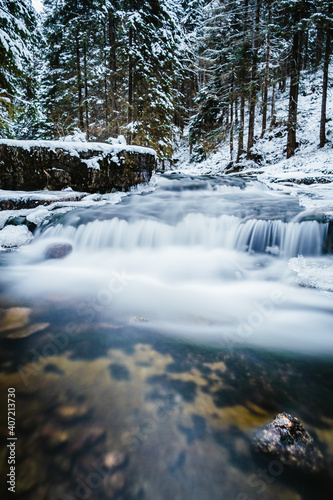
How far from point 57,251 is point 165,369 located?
4.02m

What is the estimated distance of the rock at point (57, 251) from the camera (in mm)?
5070

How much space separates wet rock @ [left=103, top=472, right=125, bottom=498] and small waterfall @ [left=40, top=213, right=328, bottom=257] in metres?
4.52

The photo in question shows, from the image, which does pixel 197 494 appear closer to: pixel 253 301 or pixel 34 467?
pixel 34 467

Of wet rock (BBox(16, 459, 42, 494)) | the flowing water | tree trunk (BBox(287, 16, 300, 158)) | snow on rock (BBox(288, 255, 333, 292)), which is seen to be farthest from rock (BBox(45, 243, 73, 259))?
tree trunk (BBox(287, 16, 300, 158))

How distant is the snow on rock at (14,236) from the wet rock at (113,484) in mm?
5572

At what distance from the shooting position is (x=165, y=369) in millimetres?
1935

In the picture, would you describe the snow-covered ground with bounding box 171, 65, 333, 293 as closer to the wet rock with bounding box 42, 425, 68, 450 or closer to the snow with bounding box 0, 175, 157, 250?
the wet rock with bounding box 42, 425, 68, 450

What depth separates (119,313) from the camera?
9.62 ft

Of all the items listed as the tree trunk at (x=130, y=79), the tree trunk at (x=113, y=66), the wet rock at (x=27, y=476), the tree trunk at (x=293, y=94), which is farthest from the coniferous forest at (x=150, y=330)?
the tree trunk at (x=293, y=94)

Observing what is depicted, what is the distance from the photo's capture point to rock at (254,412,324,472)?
4.17 feet

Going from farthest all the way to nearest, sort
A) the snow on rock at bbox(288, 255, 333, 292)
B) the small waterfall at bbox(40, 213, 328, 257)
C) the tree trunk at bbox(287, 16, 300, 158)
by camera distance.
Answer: the tree trunk at bbox(287, 16, 300, 158), the small waterfall at bbox(40, 213, 328, 257), the snow on rock at bbox(288, 255, 333, 292)

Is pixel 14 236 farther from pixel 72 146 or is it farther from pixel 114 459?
pixel 114 459

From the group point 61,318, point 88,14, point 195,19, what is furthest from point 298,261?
point 195,19

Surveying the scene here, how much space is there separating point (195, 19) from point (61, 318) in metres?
38.8
